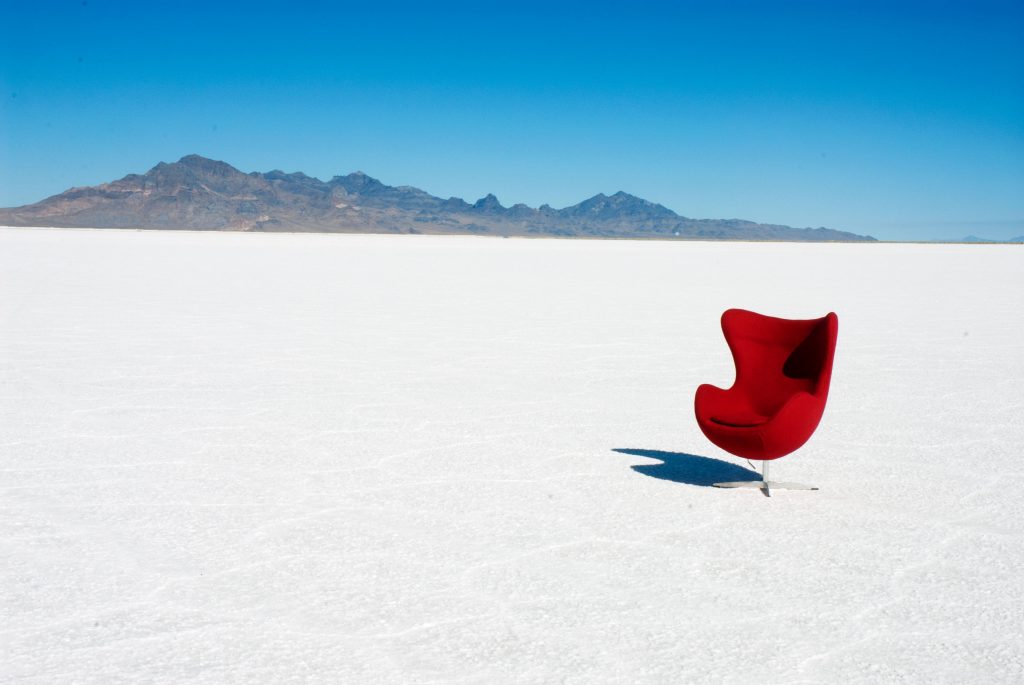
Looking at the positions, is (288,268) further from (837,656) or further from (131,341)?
(837,656)

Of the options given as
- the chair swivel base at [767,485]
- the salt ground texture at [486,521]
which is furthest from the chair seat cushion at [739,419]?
the salt ground texture at [486,521]

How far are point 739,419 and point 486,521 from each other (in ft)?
4.35

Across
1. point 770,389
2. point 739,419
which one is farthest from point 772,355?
point 739,419

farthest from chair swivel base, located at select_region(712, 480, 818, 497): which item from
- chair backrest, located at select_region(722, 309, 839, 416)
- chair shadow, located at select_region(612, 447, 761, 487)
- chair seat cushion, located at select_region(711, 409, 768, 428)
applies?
chair backrest, located at select_region(722, 309, 839, 416)

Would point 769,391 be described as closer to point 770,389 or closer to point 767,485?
point 770,389

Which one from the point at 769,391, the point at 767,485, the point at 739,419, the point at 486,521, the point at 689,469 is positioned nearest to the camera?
the point at 486,521

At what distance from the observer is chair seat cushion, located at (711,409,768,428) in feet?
14.3

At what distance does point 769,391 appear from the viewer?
4660 millimetres

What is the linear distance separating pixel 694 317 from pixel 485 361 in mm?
4625

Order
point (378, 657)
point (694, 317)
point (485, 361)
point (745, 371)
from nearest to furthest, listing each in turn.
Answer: point (378, 657) → point (745, 371) → point (485, 361) → point (694, 317)

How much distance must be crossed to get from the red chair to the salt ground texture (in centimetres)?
26

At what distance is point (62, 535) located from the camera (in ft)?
11.9

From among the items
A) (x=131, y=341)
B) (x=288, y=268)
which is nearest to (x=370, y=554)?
(x=131, y=341)

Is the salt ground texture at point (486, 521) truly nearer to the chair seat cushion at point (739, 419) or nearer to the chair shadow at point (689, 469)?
the chair shadow at point (689, 469)
